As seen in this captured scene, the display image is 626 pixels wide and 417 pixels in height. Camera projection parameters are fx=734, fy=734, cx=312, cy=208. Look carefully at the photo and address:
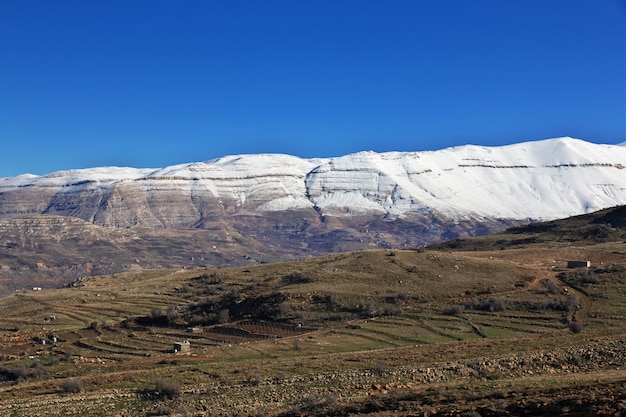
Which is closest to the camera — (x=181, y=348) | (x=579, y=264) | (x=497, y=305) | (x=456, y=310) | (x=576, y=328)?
(x=576, y=328)

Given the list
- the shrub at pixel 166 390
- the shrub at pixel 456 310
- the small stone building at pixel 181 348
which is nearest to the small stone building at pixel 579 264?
the shrub at pixel 456 310

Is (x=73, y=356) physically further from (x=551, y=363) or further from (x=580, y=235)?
(x=580, y=235)

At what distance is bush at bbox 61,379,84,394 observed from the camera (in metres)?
43.0

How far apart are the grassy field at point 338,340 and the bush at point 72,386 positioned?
13 centimetres

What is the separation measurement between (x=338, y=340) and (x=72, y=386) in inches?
954

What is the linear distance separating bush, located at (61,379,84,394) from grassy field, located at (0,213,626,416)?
132 mm

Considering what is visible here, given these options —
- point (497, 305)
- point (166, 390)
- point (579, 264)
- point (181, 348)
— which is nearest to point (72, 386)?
point (166, 390)

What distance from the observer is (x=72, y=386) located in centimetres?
4322

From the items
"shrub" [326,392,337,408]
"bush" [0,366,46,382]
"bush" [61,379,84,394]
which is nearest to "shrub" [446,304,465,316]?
"bush" [0,366,46,382]

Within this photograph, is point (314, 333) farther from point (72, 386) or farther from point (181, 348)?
point (72, 386)

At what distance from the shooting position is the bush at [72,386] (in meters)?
43.0

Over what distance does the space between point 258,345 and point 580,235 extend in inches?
3886

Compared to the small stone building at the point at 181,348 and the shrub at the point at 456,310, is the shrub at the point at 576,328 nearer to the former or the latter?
the shrub at the point at 456,310

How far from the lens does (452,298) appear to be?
75.4 m
